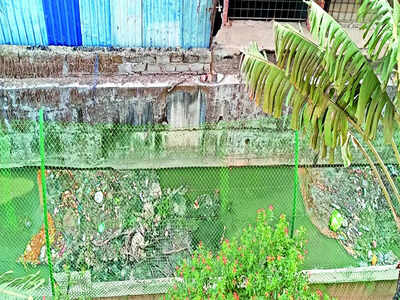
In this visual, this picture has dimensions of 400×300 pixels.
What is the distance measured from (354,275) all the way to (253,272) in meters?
1.84

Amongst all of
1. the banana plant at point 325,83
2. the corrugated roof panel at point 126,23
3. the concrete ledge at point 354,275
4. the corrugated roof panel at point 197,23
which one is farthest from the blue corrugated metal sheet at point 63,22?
the concrete ledge at point 354,275

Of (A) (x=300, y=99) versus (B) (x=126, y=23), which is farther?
(B) (x=126, y=23)

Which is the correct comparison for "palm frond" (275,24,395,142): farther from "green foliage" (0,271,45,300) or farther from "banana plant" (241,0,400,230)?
"green foliage" (0,271,45,300)

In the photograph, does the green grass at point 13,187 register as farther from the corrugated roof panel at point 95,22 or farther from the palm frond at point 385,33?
the palm frond at point 385,33

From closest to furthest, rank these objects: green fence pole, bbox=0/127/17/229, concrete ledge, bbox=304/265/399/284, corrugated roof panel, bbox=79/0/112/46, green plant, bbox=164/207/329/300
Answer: green plant, bbox=164/207/329/300 < concrete ledge, bbox=304/265/399/284 < green fence pole, bbox=0/127/17/229 < corrugated roof panel, bbox=79/0/112/46

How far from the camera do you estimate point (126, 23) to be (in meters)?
6.57

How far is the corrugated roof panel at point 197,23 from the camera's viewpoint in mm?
6516

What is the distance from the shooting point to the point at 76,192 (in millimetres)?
6363

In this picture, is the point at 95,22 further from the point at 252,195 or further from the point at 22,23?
the point at 252,195

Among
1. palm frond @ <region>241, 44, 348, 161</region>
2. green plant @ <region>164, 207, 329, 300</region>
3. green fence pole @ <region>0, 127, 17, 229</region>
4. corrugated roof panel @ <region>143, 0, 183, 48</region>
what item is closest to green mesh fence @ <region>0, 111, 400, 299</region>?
green fence pole @ <region>0, 127, 17, 229</region>

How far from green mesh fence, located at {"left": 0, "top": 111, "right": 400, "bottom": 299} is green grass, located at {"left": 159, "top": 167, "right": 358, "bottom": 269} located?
0.05ft

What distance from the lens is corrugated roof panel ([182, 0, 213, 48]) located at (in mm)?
6516

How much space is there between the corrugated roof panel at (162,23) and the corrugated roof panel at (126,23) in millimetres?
89

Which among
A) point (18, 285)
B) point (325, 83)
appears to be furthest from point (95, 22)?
point (325, 83)
